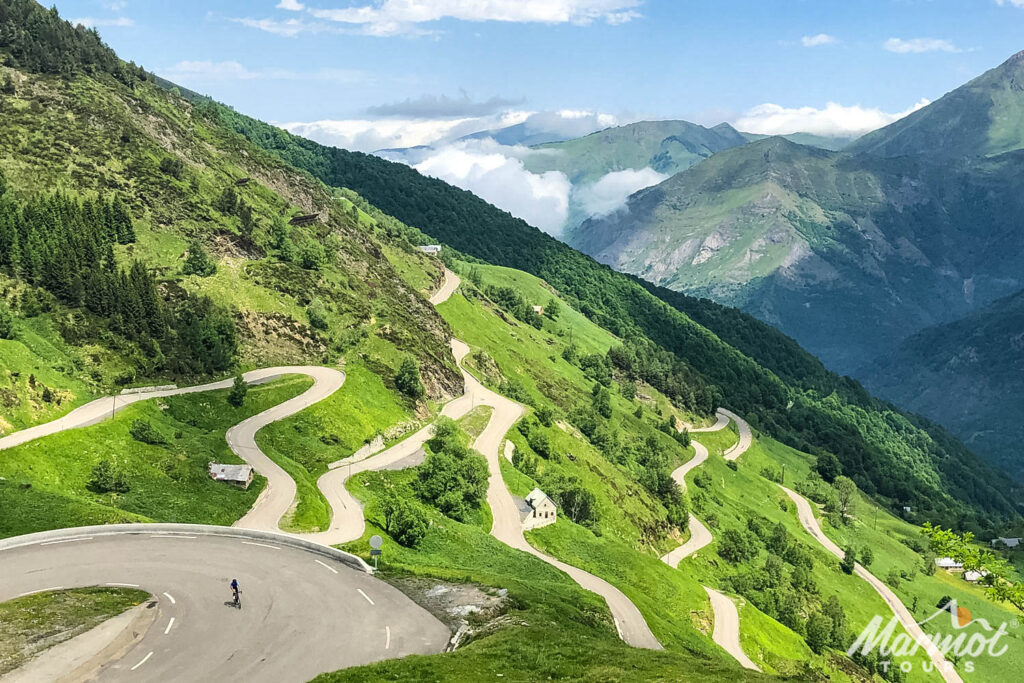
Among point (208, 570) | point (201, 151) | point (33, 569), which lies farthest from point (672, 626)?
point (201, 151)

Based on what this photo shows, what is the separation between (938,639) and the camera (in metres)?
166

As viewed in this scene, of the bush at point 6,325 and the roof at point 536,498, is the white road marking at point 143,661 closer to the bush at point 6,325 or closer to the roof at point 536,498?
the bush at point 6,325

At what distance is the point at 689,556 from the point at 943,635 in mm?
78242

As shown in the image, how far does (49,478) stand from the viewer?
6669cm

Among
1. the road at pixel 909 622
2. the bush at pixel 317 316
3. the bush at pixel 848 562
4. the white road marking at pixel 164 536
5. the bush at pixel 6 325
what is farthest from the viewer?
the bush at pixel 848 562

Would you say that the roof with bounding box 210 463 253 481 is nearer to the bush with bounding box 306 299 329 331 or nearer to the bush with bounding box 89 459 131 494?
the bush with bounding box 89 459 131 494

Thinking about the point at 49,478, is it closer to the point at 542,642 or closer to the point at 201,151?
the point at 542,642

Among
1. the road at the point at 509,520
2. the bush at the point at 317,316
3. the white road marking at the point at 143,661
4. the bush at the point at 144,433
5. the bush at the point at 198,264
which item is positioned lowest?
the road at the point at 509,520

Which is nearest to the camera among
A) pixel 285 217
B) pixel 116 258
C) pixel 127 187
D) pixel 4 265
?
pixel 4 265

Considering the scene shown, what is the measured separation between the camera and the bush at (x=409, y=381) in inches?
4818

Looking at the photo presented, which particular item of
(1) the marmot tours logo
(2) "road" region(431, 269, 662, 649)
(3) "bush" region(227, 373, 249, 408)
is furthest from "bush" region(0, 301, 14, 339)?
(1) the marmot tours logo

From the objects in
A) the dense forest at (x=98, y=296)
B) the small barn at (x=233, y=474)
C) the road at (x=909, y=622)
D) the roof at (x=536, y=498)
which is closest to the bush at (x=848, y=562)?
the road at (x=909, y=622)

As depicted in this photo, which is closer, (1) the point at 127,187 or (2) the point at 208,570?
(2) the point at 208,570

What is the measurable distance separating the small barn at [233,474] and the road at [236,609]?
14315 mm
